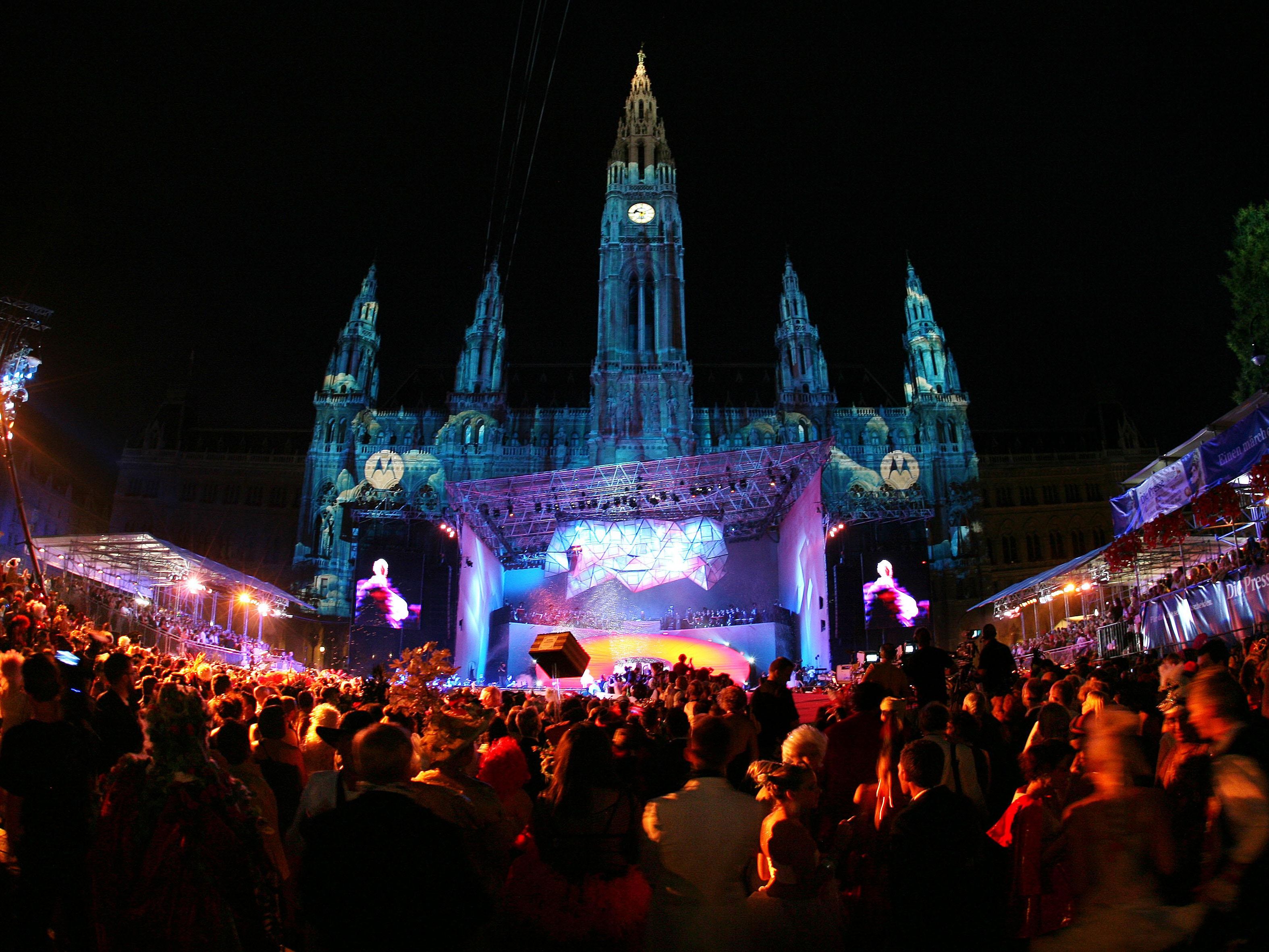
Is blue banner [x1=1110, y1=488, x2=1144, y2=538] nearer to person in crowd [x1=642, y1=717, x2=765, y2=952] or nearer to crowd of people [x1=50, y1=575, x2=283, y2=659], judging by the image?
person in crowd [x1=642, y1=717, x2=765, y2=952]

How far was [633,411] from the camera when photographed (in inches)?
1742

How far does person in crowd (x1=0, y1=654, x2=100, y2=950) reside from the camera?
3820 millimetres

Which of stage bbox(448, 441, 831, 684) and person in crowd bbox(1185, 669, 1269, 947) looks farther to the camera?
stage bbox(448, 441, 831, 684)

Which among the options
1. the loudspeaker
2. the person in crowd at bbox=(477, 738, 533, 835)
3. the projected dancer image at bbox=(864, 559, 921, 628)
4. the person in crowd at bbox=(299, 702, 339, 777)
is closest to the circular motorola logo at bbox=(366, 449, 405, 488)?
the projected dancer image at bbox=(864, 559, 921, 628)

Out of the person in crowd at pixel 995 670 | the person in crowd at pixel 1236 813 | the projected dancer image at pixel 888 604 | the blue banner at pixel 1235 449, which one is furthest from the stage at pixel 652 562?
the person in crowd at pixel 1236 813

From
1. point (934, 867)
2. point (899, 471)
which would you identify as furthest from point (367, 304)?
point (934, 867)

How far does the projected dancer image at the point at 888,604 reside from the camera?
28.6 meters

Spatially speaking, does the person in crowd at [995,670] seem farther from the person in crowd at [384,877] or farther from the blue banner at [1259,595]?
the blue banner at [1259,595]

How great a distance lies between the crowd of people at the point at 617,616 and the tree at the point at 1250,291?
15.9 meters

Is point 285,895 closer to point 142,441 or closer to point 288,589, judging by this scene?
point 288,589

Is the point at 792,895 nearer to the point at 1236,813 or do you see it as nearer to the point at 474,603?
the point at 1236,813

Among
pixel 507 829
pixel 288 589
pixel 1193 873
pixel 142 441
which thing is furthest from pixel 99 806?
pixel 142 441

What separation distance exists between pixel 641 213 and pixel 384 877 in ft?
166

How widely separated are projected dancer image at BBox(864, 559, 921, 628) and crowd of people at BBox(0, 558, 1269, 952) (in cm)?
2469
